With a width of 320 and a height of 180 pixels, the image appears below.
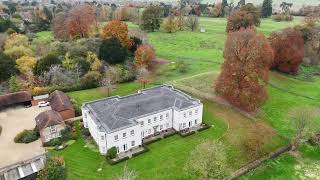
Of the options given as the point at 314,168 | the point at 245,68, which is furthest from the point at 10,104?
the point at 314,168

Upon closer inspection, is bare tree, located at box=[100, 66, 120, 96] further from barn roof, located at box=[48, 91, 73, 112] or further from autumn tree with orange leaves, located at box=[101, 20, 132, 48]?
Result: autumn tree with orange leaves, located at box=[101, 20, 132, 48]

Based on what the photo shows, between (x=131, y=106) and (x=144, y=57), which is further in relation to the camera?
(x=144, y=57)

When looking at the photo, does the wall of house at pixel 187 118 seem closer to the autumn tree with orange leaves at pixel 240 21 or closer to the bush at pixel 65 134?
the bush at pixel 65 134

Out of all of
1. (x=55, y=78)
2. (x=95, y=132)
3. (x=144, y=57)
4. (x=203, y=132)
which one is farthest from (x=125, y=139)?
(x=144, y=57)

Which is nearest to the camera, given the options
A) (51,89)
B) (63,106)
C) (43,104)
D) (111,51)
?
(63,106)

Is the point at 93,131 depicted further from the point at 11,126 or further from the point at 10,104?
the point at 10,104

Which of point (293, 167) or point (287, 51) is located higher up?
point (287, 51)

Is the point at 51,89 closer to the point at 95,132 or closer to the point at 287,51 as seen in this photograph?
the point at 95,132

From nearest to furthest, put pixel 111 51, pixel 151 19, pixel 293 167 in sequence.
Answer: pixel 293 167
pixel 111 51
pixel 151 19

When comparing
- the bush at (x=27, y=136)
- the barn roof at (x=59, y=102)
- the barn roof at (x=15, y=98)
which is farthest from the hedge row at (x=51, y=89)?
the bush at (x=27, y=136)
